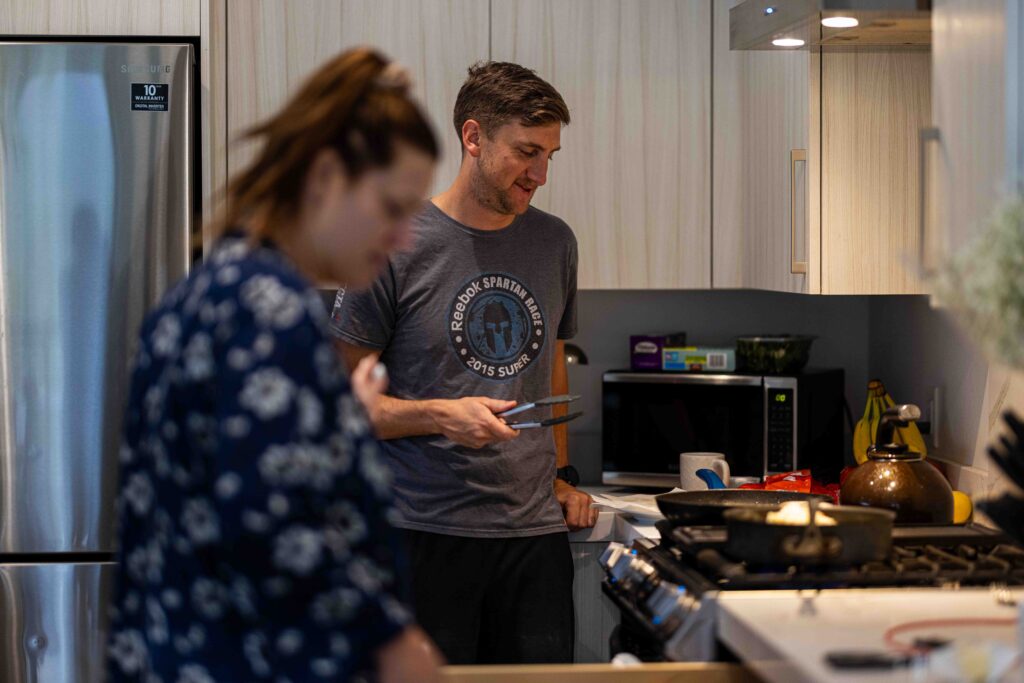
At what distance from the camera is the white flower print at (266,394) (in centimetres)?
114

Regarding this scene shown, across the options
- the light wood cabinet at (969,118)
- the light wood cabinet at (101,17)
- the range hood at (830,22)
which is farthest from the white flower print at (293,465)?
the light wood cabinet at (101,17)

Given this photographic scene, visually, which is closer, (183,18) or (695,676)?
(695,676)

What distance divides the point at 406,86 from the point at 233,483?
436 mm

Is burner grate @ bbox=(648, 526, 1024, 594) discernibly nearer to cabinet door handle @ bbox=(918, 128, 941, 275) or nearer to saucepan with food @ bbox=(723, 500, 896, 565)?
saucepan with food @ bbox=(723, 500, 896, 565)

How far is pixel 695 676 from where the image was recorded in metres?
1.73

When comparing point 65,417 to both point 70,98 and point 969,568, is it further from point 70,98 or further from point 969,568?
point 969,568

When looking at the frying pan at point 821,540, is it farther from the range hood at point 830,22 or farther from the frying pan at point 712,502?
the range hood at point 830,22

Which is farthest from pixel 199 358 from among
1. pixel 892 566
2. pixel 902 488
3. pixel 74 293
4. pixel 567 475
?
pixel 567 475

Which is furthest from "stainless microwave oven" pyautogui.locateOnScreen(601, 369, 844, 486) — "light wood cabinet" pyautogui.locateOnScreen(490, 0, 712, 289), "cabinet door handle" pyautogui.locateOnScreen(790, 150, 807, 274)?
"cabinet door handle" pyautogui.locateOnScreen(790, 150, 807, 274)

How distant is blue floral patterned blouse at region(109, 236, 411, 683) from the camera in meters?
1.15

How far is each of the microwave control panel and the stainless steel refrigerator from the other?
137 cm

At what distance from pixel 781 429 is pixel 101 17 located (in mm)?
1772

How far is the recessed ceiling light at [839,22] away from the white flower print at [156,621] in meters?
1.60

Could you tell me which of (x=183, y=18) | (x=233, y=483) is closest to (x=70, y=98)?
(x=183, y=18)
